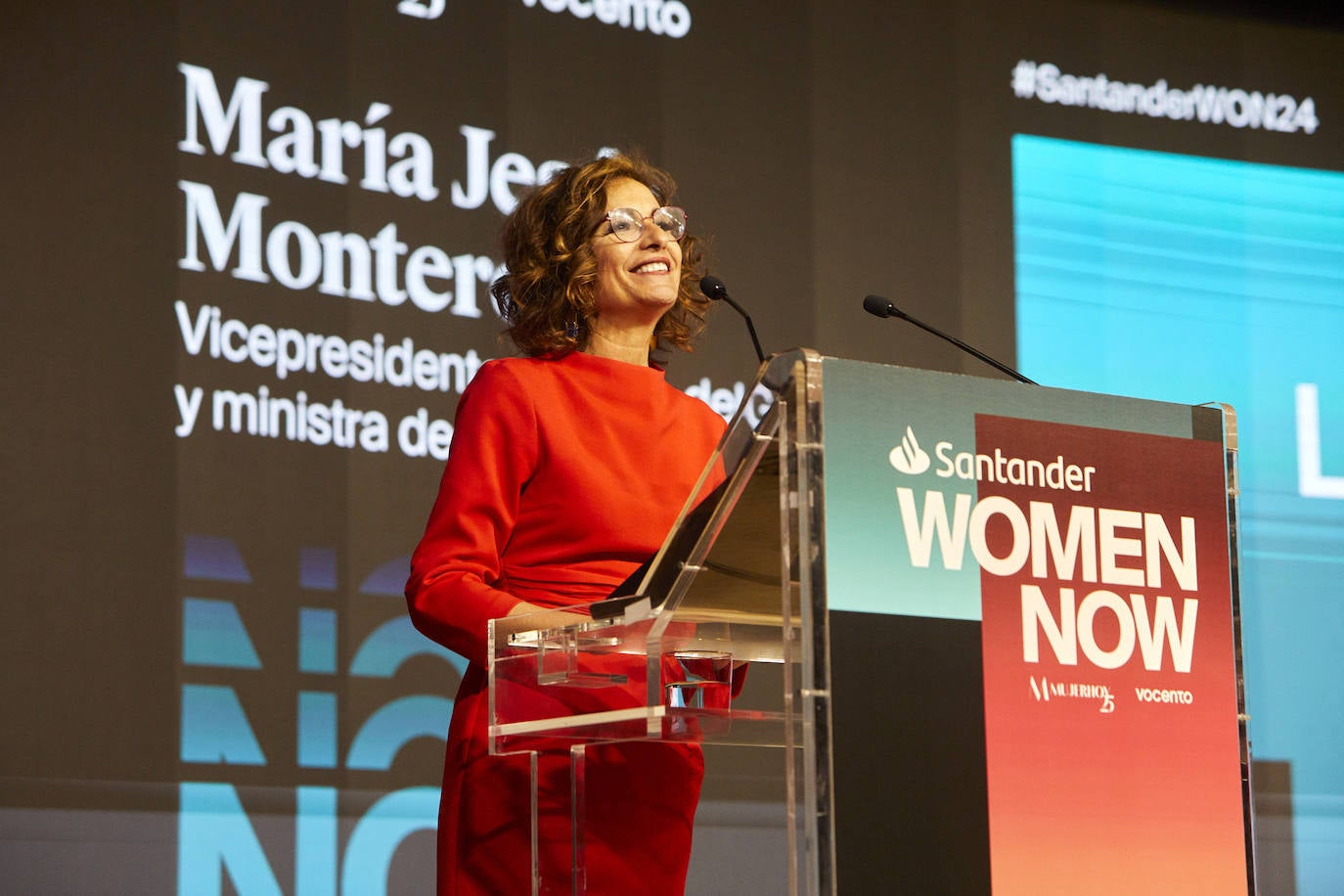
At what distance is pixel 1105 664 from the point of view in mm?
1619

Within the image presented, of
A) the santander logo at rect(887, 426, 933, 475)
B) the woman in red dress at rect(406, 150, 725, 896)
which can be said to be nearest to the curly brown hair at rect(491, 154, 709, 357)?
the woman in red dress at rect(406, 150, 725, 896)

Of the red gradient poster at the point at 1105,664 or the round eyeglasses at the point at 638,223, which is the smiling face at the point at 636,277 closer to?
the round eyeglasses at the point at 638,223

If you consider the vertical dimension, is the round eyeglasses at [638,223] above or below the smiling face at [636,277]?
above

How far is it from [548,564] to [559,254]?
1.60 feet

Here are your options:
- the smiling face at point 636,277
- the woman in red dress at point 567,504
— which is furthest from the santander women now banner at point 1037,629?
the smiling face at point 636,277

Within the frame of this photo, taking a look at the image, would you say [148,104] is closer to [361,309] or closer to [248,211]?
[248,211]

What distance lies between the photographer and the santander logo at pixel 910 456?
1540mm

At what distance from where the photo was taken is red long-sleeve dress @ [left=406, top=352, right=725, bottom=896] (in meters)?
1.93

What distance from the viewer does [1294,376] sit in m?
5.05

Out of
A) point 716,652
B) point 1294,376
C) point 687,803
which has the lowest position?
point 687,803

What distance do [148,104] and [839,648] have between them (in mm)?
2881

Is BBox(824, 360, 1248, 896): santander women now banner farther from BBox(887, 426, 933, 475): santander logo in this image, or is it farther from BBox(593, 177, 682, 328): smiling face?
BBox(593, 177, 682, 328): smiling face

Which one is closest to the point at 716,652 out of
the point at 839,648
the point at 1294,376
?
the point at 839,648

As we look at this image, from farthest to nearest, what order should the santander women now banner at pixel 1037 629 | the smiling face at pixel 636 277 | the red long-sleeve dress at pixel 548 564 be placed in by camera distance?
the smiling face at pixel 636 277
the red long-sleeve dress at pixel 548 564
the santander women now banner at pixel 1037 629
